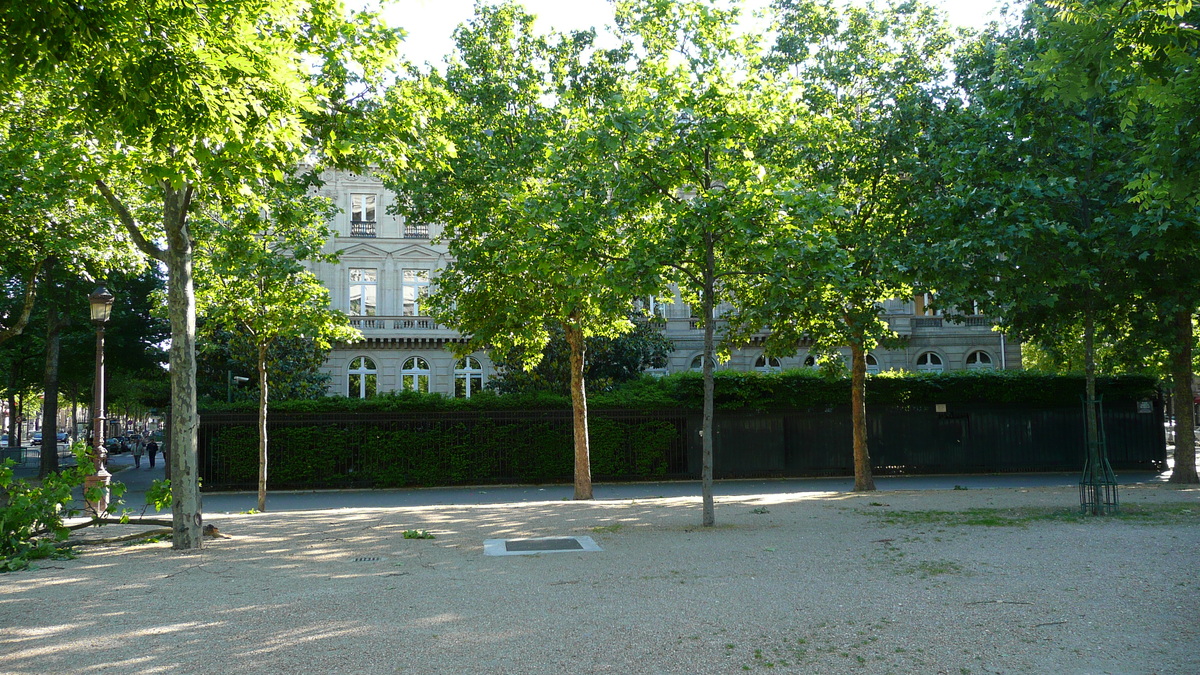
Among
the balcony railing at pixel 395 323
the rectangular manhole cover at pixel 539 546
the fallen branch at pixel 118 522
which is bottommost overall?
the rectangular manhole cover at pixel 539 546

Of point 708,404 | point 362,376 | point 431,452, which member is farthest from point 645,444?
point 362,376

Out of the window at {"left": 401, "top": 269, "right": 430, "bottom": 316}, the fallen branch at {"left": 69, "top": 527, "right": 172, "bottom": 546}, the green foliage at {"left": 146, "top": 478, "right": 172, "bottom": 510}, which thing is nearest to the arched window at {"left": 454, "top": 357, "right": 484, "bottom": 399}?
the window at {"left": 401, "top": 269, "right": 430, "bottom": 316}

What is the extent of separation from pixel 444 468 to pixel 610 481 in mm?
4668

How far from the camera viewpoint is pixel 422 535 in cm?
1202

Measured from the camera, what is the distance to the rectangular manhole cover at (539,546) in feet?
34.5

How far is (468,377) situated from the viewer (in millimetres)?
42875

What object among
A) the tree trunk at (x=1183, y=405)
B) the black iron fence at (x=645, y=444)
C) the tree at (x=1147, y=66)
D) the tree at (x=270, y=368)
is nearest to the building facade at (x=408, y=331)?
the tree at (x=270, y=368)

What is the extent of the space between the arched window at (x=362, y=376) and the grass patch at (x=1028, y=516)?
31028 millimetres

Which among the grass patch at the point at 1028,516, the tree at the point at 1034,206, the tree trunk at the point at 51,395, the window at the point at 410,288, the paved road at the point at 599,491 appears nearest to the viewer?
the grass patch at the point at 1028,516

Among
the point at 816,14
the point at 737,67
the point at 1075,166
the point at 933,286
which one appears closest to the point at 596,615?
the point at 737,67

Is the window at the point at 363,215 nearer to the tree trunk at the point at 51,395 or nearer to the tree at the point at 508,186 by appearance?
the tree trunk at the point at 51,395

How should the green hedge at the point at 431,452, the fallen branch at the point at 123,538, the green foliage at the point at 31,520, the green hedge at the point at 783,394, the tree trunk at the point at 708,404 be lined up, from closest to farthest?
the green foliage at the point at 31,520, the fallen branch at the point at 123,538, the tree trunk at the point at 708,404, the green hedge at the point at 431,452, the green hedge at the point at 783,394

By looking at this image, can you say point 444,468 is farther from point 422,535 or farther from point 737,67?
point 737,67

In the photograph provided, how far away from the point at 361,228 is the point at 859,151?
94.5ft
